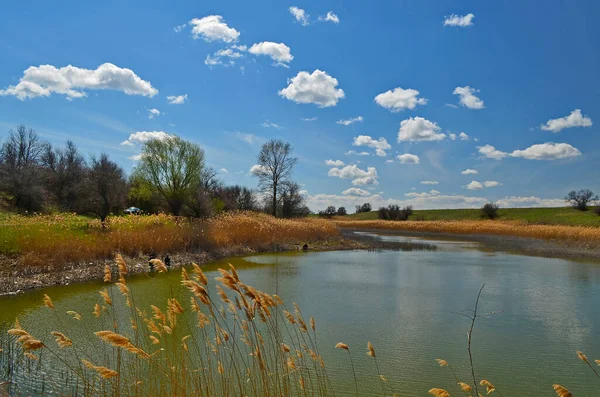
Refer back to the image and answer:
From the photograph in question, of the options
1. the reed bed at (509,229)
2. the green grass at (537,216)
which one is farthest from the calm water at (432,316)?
the green grass at (537,216)

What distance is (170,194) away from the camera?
→ 108ft

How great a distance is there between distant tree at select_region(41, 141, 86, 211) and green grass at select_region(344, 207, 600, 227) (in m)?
46.3

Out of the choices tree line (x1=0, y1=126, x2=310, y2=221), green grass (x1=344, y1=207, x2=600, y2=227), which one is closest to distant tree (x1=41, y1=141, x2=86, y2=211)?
tree line (x1=0, y1=126, x2=310, y2=221)

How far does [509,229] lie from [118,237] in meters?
32.2

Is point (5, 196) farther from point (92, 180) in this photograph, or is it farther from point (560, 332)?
point (560, 332)

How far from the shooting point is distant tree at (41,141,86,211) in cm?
3200

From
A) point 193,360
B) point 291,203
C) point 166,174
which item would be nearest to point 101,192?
point 166,174

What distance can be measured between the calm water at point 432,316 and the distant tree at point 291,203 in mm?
22223

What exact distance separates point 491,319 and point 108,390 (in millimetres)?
7211

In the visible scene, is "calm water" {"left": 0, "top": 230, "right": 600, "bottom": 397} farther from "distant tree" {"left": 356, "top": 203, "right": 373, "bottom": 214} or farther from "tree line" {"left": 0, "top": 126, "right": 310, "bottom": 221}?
"distant tree" {"left": 356, "top": 203, "right": 373, "bottom": 214}

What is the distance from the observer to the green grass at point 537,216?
39.4 m

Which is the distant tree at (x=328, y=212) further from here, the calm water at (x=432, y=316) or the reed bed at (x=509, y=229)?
the calm water at (x=432, y=316)

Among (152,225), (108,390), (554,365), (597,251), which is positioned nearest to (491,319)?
(554,365)

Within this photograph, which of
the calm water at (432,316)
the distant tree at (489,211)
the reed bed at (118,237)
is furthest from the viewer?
the distant tree at (489,211)
